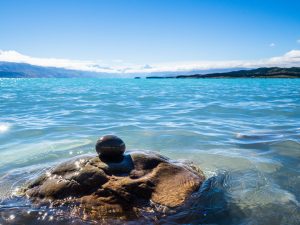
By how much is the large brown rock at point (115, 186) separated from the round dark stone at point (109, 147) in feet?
0.70

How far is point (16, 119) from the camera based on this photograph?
66.1ft

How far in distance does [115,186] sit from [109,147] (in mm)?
1075

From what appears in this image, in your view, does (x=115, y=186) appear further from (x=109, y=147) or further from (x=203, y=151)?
(x=203, y=151)

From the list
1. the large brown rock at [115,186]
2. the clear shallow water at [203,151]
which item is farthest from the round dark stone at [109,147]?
the clear shallow water at [203,151]

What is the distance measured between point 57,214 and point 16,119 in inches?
608

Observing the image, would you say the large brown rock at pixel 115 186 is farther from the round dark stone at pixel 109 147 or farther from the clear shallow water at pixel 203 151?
the clear shallow water at pixel 203 151

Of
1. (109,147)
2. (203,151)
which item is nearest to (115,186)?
(109,147)

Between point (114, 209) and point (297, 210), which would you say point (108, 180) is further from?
point (297, 210)

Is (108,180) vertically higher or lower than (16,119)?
higher

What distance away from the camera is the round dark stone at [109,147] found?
24.3ft

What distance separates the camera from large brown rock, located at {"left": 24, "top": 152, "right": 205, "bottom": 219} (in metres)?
6.34

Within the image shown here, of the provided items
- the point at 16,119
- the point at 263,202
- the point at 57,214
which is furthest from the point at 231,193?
the point at 16,119

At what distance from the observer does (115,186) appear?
21.9 ft

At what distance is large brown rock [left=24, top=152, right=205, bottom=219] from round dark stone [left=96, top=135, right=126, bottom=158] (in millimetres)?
214
